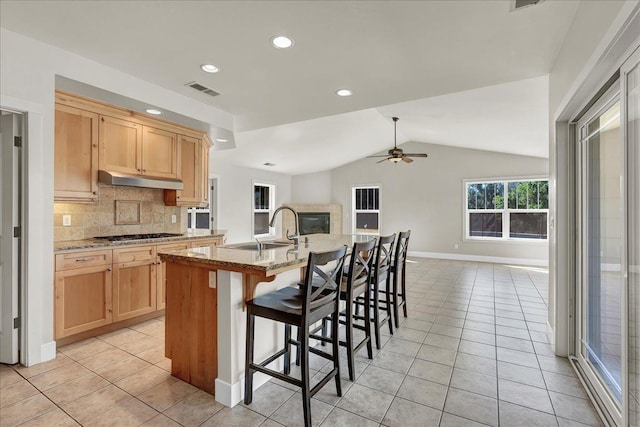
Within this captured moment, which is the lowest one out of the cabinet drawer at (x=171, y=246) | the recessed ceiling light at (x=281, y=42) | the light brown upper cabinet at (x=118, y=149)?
the cabinet drawer at (x=171, y=246)

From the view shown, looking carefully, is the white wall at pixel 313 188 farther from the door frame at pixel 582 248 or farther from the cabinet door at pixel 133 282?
the door frame at pixel 582 248

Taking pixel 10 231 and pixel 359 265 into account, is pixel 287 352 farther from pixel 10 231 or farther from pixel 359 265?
pixel 10 231

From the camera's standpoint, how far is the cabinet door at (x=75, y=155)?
2.89m

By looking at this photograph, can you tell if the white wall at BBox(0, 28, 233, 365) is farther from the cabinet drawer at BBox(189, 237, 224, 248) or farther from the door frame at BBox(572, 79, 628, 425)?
the door frame at BBox(572, 79, 628, 425)

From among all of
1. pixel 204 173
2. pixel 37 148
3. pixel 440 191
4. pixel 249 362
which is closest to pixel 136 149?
pixel 204 173

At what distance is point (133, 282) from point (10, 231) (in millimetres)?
1109

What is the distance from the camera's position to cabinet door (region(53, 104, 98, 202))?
114 inches

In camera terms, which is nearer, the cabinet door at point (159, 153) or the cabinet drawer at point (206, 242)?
the cabinet door at point (159, 153)

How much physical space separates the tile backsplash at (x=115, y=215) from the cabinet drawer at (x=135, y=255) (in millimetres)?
637

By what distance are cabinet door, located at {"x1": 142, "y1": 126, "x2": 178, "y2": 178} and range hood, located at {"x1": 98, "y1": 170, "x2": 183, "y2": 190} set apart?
10 centimetres

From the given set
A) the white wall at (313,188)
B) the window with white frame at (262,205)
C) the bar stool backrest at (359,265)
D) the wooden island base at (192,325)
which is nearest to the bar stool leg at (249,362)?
the wooden island base at (192,325)

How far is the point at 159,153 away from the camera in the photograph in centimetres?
386

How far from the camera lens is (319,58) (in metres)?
2.58

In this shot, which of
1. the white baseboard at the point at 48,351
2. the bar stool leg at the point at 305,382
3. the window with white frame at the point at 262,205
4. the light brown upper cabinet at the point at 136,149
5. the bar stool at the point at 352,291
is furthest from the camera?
the window with white frame at the point at 262,205
